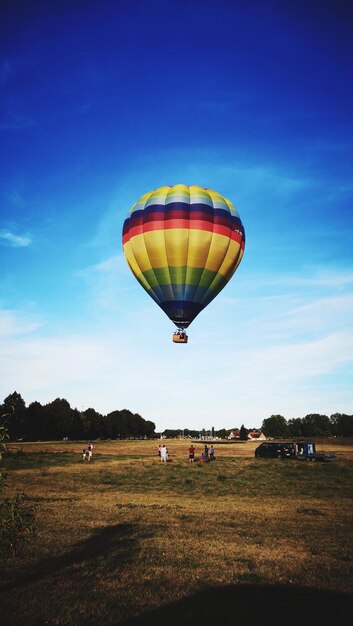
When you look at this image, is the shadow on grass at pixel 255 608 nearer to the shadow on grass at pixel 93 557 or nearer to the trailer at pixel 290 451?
the shadow on grass at pixel 93 557

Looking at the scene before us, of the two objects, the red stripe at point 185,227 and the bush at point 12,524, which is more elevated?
the red stripe at point 185,227

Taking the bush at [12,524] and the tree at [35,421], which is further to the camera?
the tree at [35,421]

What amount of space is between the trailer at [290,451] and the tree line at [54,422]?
5374 centimetres

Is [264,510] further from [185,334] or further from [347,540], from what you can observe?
[185,334]

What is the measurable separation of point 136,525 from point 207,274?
55.5 ft

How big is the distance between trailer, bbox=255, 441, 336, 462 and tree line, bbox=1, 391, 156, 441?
53.7m

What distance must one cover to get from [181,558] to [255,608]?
3177mm

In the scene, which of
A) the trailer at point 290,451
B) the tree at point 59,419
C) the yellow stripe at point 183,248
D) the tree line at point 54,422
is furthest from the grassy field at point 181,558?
the tree at point 59,419

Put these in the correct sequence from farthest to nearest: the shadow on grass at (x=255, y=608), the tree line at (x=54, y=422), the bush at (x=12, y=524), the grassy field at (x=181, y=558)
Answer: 1. the tree line at (x=54, y=422)
2. the grassy field at (x=181, y=558)
3. the shadow on grass at (x=255, y=608)
4. the bush at (x=12, y=524)

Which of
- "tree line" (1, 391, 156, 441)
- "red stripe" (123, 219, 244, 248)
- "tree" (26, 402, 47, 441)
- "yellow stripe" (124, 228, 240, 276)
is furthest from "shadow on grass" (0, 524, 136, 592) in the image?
"tree" (26, 402, 47, 441)

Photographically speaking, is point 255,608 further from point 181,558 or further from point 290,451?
point 290,451

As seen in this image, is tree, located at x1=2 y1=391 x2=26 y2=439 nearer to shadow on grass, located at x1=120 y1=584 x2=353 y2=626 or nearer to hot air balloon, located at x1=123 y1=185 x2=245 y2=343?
hot air balloon, located at x1=123 y1=185 x2=245 y2=343

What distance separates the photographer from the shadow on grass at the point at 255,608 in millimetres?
7336

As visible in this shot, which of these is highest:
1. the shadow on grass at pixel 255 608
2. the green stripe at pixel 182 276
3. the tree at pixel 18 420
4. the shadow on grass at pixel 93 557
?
the green stripe at pixel 182 276
